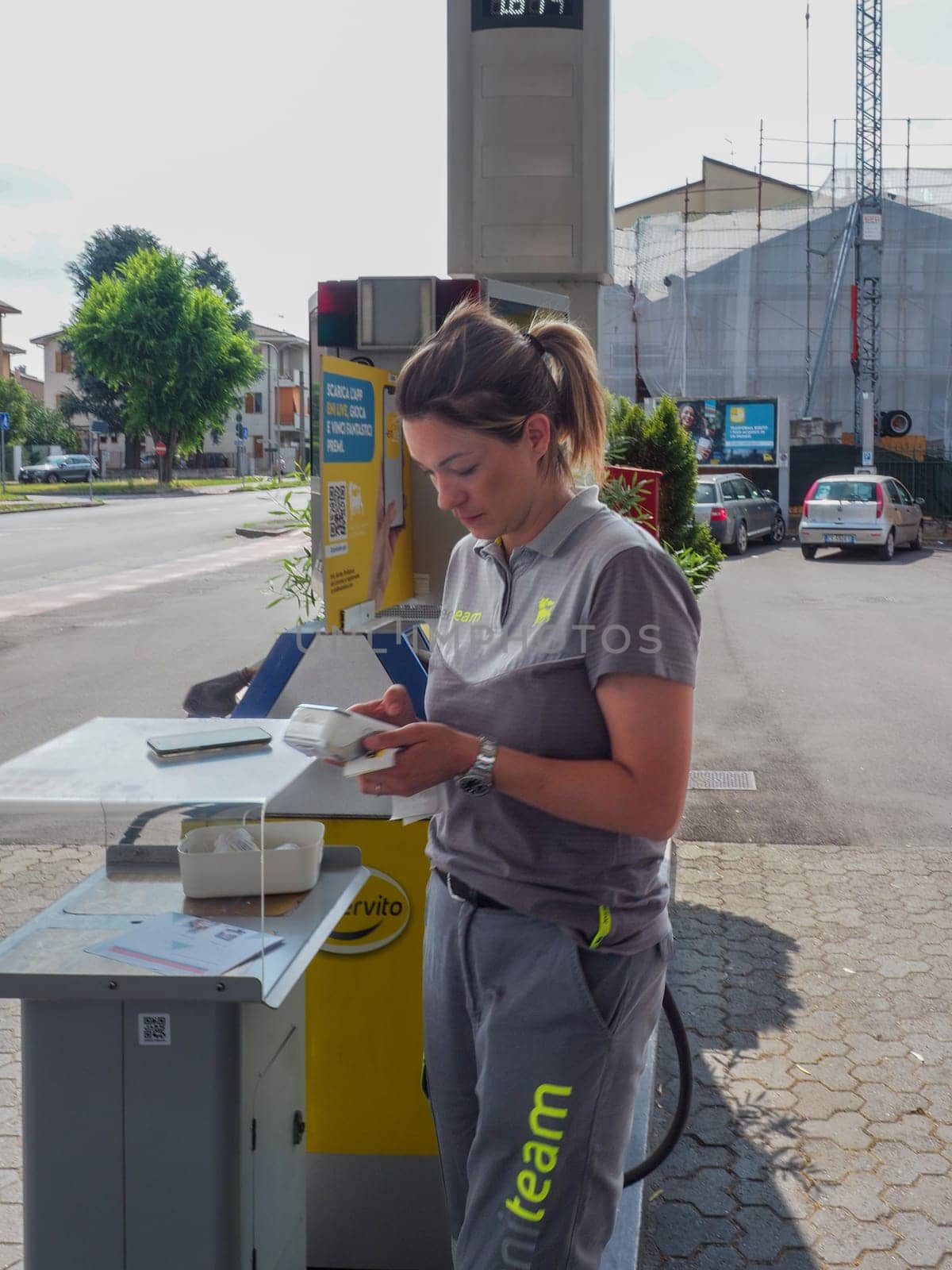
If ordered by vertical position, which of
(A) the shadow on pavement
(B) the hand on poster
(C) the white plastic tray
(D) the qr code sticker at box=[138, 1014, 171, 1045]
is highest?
(B) the hand on poster

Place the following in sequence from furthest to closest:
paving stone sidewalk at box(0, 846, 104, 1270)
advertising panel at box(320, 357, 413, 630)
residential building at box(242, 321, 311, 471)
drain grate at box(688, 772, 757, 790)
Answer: residential building at box(242, 321, 311, 471) → drain grate at box(688, 772, 757, 790) → paving stone sidewalk at box(0, 846, 104, 1270) → advertising panel at box(320, 357, 413, 630)

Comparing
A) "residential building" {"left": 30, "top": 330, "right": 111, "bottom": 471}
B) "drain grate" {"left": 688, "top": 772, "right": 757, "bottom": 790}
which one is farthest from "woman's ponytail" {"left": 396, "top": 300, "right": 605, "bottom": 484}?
"residential building" {"left": 30, "top": 330, "right": 111, "bottom": 471}

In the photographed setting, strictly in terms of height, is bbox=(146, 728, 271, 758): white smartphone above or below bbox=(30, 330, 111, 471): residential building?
below

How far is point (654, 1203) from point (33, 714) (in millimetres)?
7498

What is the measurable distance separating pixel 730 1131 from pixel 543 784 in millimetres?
2545

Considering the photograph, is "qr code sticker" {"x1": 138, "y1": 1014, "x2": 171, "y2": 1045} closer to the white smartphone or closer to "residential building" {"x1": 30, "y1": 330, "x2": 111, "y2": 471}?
the white smartphone

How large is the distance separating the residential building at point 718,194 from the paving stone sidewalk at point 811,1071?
51.6 m

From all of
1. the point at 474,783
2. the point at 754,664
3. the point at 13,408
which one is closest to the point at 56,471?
the point at 13,408

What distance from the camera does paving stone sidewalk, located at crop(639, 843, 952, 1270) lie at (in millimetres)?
3379

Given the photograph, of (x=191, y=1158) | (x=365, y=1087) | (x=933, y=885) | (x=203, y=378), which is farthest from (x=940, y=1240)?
(x=203, y=378)

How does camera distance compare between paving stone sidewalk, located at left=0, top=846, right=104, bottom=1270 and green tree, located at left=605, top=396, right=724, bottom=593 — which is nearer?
paving stone sidewalk, located at left=0, top=846, right=104, bottom=1270

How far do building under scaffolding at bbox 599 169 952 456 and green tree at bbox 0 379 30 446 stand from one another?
3946cm

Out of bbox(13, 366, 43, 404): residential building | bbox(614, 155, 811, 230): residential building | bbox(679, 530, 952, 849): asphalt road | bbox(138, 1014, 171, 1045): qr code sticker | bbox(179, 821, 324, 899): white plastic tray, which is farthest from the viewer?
bbox(13, 366, 43, 404): residential building

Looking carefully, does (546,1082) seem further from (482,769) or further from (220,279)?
(220,279)
